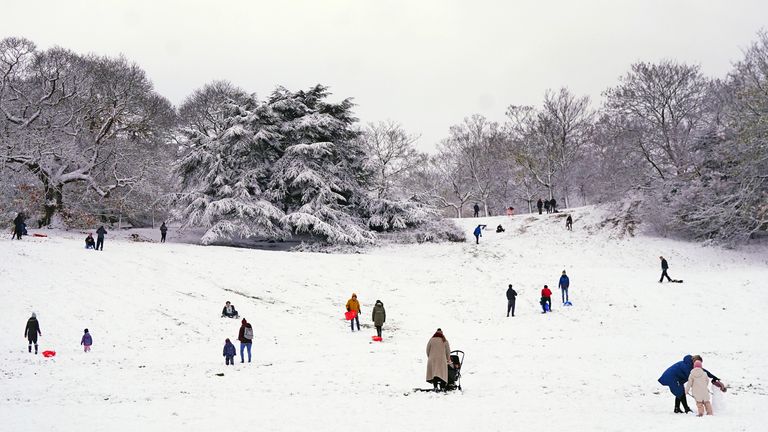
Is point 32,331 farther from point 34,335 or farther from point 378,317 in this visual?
point 378,317

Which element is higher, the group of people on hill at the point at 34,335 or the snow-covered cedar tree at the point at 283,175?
the snow-covered cedar tree at the point at 283,175

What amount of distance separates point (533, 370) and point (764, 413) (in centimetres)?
618

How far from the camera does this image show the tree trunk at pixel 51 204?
42.4 metres

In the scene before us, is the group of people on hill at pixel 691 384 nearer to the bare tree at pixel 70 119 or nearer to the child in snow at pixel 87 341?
the child in snow at pixel 87 341

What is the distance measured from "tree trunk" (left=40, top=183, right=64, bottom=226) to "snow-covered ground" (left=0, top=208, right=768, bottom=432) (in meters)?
13.2

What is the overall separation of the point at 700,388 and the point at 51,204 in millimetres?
43642

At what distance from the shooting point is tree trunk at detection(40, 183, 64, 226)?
42406 mm

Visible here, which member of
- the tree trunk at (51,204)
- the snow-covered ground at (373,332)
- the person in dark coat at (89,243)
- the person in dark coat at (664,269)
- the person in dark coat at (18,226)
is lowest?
the snow-covered ground at (373,332)

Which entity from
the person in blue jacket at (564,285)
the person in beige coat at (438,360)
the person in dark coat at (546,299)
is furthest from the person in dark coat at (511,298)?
the person in beige coat at (438,360)

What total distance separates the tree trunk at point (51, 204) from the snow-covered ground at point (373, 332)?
1321 centimetres

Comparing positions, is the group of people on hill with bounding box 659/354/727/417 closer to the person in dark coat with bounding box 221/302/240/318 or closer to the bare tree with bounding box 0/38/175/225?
the person in dark coat with bounding box 221/302/240/318

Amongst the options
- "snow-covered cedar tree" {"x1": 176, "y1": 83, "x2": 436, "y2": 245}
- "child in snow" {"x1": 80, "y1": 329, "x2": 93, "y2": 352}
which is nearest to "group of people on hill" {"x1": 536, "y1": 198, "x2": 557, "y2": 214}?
"snow-covered cedar tree" {"x1": 176, "y1": 83, "x2": 436, "y2": 245}

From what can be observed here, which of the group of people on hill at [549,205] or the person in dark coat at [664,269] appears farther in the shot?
the group of people on hill at [549,205]

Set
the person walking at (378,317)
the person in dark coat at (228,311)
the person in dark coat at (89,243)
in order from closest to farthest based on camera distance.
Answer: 1. the person walking at (378,317)
2. the person in dark coat at (228,311)
3. the person in dark coat at (89,243)
